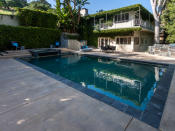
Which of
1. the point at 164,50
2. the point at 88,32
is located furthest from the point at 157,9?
Result: the point at 88,32

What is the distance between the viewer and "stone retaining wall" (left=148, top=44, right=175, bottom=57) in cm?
933

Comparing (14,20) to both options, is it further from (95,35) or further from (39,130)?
(39,130)

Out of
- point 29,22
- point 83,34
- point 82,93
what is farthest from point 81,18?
point 82,93

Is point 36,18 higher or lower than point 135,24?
higher

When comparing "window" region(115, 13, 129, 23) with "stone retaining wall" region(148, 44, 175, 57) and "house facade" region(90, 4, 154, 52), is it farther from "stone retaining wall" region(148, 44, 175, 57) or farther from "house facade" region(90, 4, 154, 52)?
"stone retaining wall" region(148, 44, 175, 57)

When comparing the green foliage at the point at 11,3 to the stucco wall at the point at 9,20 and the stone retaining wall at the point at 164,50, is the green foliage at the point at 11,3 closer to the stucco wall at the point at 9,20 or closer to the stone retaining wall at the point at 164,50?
the stucco wall at the point at 9,20

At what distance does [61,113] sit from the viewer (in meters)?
1.94

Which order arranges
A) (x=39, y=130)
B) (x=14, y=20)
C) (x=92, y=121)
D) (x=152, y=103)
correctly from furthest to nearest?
(x=14, y=20) → (x=152, y=103) → (x=92, y=121) → (x=39, y=130)

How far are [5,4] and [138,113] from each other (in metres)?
37.9

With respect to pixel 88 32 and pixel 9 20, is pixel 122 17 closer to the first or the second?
pixel 88 32

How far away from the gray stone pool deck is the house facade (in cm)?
1220

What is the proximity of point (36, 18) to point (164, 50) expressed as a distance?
15.5 m

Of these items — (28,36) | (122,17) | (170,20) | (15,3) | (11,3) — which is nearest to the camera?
(28,36)

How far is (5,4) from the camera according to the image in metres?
27.7
